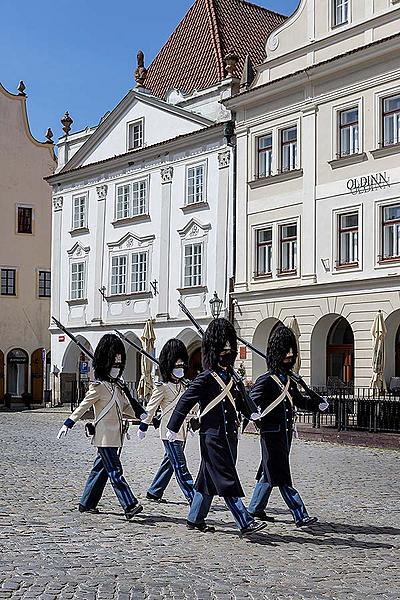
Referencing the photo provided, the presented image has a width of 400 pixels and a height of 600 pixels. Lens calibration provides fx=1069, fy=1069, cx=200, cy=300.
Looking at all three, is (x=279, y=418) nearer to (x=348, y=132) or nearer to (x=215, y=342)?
(x=215, y=342)

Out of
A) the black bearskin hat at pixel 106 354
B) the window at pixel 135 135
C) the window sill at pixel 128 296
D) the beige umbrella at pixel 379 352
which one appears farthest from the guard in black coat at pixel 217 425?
the window at pixel 135 135

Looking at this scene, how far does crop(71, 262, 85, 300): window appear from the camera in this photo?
42.8 meters

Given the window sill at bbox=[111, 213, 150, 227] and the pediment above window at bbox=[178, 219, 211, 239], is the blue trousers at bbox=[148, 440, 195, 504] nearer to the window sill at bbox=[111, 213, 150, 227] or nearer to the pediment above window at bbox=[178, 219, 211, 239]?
the pediment above window at bbox=[178, 219, 211, 239]

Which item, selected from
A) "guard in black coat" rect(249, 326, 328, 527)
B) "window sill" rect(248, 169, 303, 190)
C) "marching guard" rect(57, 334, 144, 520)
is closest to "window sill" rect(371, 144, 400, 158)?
"window sill" rect(248, 169, 303, 190)

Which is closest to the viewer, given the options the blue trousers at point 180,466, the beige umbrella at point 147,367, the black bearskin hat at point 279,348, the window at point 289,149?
the black bearskin hat at point 279,348

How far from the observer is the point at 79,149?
143 feet

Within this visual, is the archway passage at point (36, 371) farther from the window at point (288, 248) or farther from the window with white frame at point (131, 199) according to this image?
the window at point (288, 248)

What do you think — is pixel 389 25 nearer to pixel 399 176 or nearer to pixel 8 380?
pixel 399 176

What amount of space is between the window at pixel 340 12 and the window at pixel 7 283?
24512 mm

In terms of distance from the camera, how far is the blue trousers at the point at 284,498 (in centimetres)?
1059

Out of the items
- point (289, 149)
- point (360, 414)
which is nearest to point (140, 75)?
point (289, 149)

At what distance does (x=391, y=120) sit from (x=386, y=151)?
2.89 feet

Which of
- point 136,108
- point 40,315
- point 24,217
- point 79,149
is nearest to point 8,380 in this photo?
point 40,315

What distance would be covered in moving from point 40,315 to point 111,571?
44055 mm
